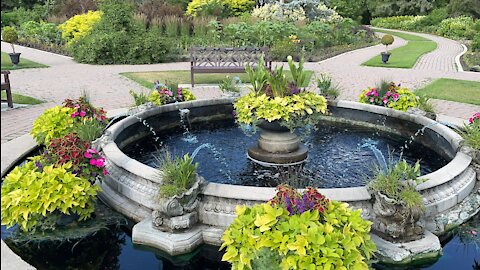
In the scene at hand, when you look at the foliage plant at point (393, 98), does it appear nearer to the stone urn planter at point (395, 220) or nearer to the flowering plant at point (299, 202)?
the stone urn planter at point (395, 220)

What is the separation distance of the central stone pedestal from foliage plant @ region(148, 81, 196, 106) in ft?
8.16

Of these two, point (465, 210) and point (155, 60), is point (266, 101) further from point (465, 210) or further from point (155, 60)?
point (155, 60)

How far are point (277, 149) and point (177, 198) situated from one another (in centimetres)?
262

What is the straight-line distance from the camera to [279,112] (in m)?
6.00

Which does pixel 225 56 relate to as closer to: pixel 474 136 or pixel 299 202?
pixel 474 136

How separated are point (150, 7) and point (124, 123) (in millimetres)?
20789

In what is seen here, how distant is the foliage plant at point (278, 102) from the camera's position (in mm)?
5996

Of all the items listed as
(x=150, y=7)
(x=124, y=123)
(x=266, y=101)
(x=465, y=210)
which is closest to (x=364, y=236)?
(x=465, y=210)

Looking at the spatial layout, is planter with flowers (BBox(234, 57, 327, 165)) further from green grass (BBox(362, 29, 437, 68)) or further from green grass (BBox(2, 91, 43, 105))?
green grass (BBox(362, 29, 437, 68))

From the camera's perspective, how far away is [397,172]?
4.44 metres

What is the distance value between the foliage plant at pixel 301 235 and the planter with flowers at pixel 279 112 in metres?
2.47

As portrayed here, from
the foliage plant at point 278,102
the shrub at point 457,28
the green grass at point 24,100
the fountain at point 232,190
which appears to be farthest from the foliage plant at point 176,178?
the shrub at point 457,28

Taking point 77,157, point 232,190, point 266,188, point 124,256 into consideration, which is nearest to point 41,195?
point 77,157

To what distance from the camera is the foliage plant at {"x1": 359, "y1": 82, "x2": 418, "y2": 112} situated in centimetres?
800
